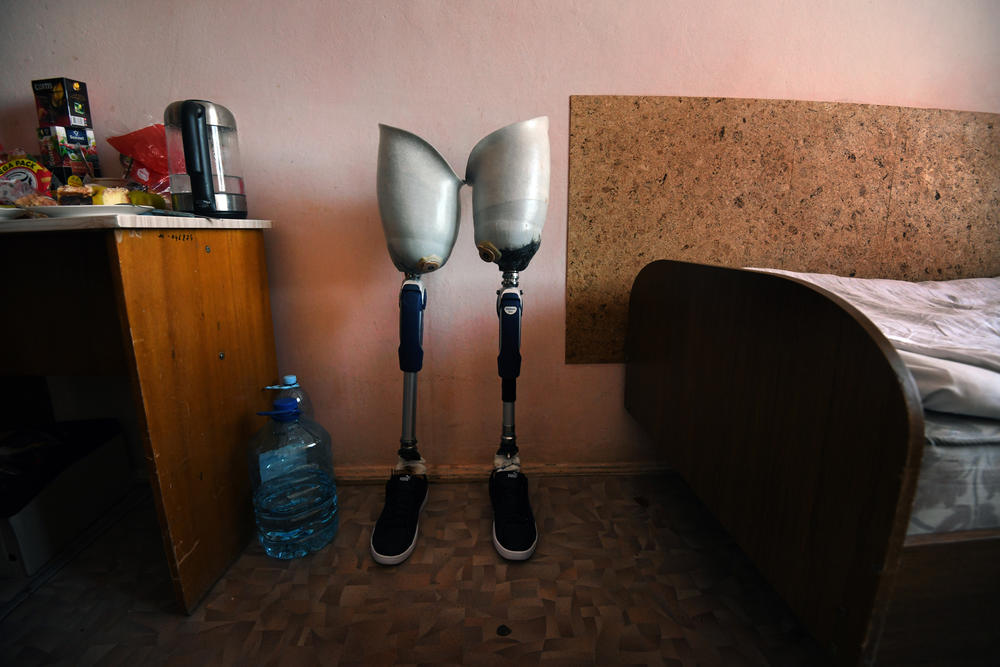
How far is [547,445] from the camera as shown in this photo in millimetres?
1420

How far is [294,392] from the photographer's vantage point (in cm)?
127

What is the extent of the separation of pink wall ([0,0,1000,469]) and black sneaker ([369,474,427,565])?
0.66 feet

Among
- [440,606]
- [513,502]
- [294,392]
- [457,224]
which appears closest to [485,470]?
[513,502]

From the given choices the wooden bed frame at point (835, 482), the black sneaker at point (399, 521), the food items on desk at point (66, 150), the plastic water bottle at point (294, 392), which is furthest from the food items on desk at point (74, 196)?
the wooden bed frame at point (835, 482)

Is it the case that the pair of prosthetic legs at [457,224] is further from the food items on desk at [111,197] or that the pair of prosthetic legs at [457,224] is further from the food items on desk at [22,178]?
the food items on desk at [22,178]

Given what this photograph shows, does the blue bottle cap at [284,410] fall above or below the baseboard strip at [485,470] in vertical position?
above

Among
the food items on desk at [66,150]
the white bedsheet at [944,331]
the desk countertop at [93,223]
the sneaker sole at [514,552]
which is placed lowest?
the sneaker sole at [514,552]

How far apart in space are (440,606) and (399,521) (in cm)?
25

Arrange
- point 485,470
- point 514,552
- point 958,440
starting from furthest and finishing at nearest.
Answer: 1. point 485,470
2. point 514,552
3. point 958,440

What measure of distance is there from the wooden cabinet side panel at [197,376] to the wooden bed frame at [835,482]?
1.06m

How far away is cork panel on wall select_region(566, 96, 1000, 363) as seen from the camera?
125cm

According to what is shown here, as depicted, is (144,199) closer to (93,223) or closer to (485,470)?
(93,223)

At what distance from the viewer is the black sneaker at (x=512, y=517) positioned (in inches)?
41.4

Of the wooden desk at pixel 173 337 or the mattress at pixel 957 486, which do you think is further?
the wooden desk at pixel 173 337
